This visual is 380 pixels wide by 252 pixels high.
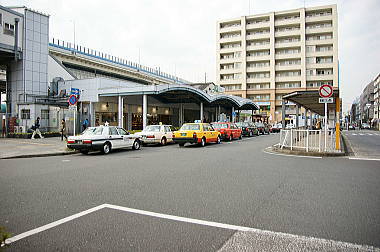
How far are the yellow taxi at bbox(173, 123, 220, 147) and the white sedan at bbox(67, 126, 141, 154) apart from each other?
286 centimetres

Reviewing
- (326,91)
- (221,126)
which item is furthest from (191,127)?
→ (326,91)

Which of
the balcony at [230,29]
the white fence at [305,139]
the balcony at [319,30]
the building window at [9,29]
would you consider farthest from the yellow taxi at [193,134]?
the balcony at [230,29]

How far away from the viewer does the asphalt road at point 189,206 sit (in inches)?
132

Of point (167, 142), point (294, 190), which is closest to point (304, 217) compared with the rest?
point (294, 190)

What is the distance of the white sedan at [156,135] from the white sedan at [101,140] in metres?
2.03

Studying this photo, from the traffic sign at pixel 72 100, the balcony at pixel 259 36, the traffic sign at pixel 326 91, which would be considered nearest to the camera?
the traffic sign at pixel 326 91

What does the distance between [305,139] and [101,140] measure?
35.1ft

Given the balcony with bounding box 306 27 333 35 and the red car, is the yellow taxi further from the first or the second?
the balcony with bounding box 306 27 333 35

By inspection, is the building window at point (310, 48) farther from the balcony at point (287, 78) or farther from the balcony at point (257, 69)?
the balcony at point (257, 69)

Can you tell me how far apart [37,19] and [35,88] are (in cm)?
731

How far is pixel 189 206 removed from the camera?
4.67 m

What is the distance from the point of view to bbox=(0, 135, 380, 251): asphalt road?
336cm

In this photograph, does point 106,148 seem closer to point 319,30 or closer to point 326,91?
point 326,91

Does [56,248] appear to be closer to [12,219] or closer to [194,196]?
[12,219]
